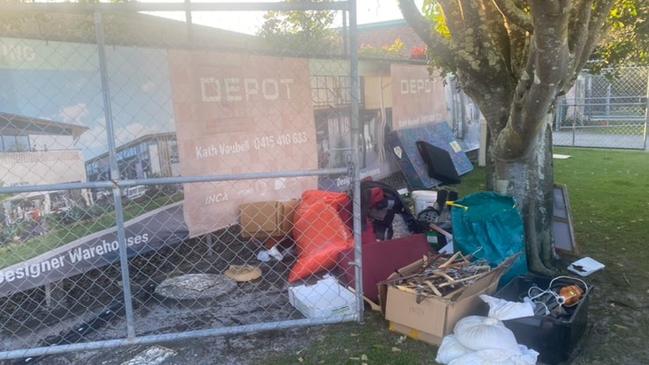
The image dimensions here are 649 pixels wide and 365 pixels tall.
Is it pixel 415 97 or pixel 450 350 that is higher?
pixel 415 97

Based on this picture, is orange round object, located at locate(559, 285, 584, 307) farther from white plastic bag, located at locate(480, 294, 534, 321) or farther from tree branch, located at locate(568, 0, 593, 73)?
tree branch, located at locate(568, 0, 593, 73)

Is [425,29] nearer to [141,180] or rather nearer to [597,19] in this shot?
[597,19]

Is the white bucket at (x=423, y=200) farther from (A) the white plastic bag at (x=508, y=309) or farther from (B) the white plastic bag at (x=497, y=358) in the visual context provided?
(B) the white plastic bag at (x=497, y=358)

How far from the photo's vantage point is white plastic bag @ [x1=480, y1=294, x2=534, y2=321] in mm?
3178

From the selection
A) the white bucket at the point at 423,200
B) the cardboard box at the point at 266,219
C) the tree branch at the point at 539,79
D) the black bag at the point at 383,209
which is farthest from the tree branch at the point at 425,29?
the white bucket at the point at 423,200

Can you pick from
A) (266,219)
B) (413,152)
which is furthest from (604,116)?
(266,219)

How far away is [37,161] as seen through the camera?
143 inches

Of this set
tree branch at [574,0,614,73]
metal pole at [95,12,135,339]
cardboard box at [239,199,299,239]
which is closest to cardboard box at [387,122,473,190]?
cardboard box at [239,199,299,239]

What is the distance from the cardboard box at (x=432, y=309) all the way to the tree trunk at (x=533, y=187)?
3.45ft

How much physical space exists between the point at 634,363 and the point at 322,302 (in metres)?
2.11

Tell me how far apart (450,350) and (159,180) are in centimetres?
212

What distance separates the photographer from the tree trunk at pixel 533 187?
448 centimetres

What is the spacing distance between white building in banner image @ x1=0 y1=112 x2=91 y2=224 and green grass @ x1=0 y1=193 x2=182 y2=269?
171 millimetres

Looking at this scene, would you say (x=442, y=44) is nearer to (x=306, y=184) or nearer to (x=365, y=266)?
(x=365, y=266)
